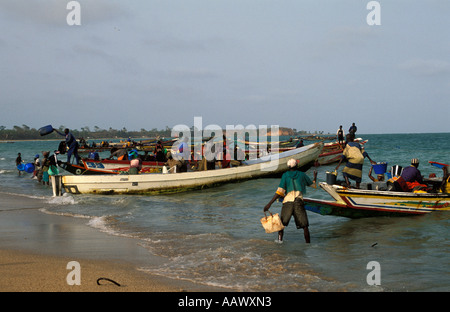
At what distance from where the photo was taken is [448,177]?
10.6m

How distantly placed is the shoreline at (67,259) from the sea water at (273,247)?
341mm

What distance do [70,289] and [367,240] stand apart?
254 inches

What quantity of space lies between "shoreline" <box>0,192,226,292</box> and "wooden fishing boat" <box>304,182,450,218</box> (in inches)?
189

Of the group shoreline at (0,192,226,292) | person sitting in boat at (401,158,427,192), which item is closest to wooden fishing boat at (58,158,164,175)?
shoreline at (0,192,226,292)

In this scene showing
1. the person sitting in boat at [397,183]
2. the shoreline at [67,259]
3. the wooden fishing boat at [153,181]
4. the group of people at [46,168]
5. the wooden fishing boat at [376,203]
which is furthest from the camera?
the group of people at [46,168]

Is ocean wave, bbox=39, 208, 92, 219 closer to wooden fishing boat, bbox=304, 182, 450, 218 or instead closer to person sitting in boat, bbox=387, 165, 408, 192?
wooden fishing boat, bbox=304, 182, 450, 218

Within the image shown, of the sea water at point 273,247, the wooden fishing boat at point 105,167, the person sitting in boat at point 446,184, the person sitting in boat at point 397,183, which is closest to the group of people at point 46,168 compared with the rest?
the wooden fishing boat at point 105,167

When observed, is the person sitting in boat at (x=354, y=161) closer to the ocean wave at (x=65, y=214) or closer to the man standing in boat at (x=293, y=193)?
the man standing in boat at (x=293, y=193)

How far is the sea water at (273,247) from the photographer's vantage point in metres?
6.51

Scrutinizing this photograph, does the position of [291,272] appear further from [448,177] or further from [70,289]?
[448,177]

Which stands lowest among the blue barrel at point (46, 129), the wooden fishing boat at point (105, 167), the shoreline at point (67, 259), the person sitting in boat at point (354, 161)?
the shoreline at point (67, 259)

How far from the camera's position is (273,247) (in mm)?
8555

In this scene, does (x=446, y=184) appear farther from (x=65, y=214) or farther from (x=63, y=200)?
(x=63, y=200)

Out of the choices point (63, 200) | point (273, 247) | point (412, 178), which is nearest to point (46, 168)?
point (63, 200)
